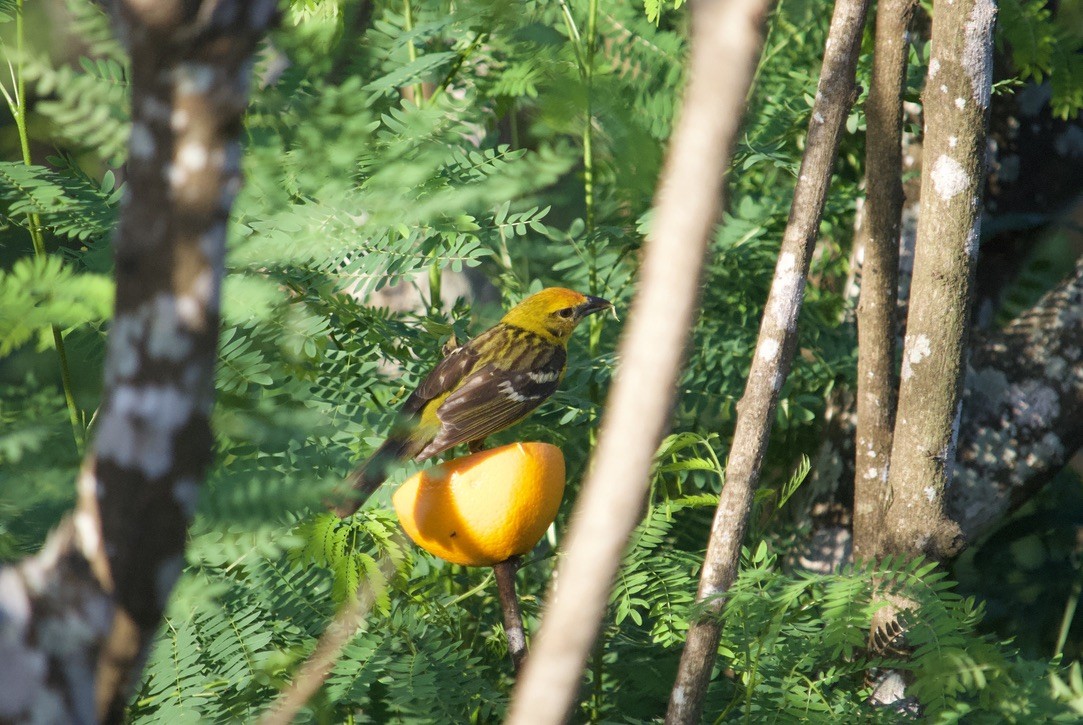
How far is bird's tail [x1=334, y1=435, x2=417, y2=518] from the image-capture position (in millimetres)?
794

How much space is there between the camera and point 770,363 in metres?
1.13

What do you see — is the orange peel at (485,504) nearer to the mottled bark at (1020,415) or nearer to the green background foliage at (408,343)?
the green background foliage at (408,343)

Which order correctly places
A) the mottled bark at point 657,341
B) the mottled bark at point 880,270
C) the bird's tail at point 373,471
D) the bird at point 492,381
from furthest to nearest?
the mottled bark at point 880,270 < the bird at point 492,381 < the bird's tail at point 373,471 < the mottled bark at point 657,341

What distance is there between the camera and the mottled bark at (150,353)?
17.8 inches

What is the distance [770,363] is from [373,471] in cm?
53

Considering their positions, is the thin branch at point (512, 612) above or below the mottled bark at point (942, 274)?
below

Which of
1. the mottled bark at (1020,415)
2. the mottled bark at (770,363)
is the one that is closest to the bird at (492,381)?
the mottled bark at (770,363)

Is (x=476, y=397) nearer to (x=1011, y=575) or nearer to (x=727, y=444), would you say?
(x=727, y=444)

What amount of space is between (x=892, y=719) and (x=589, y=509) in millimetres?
771

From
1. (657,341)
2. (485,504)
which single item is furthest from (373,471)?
(657,341)

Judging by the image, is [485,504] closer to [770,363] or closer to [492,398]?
[492,398]

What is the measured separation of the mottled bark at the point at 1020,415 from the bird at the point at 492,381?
30.0 inches

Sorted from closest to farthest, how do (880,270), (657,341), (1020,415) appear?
(657,341) < (880,270) < (1020,415)

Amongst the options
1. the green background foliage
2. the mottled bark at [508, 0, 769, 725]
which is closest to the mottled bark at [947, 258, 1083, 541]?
the green background foliage
